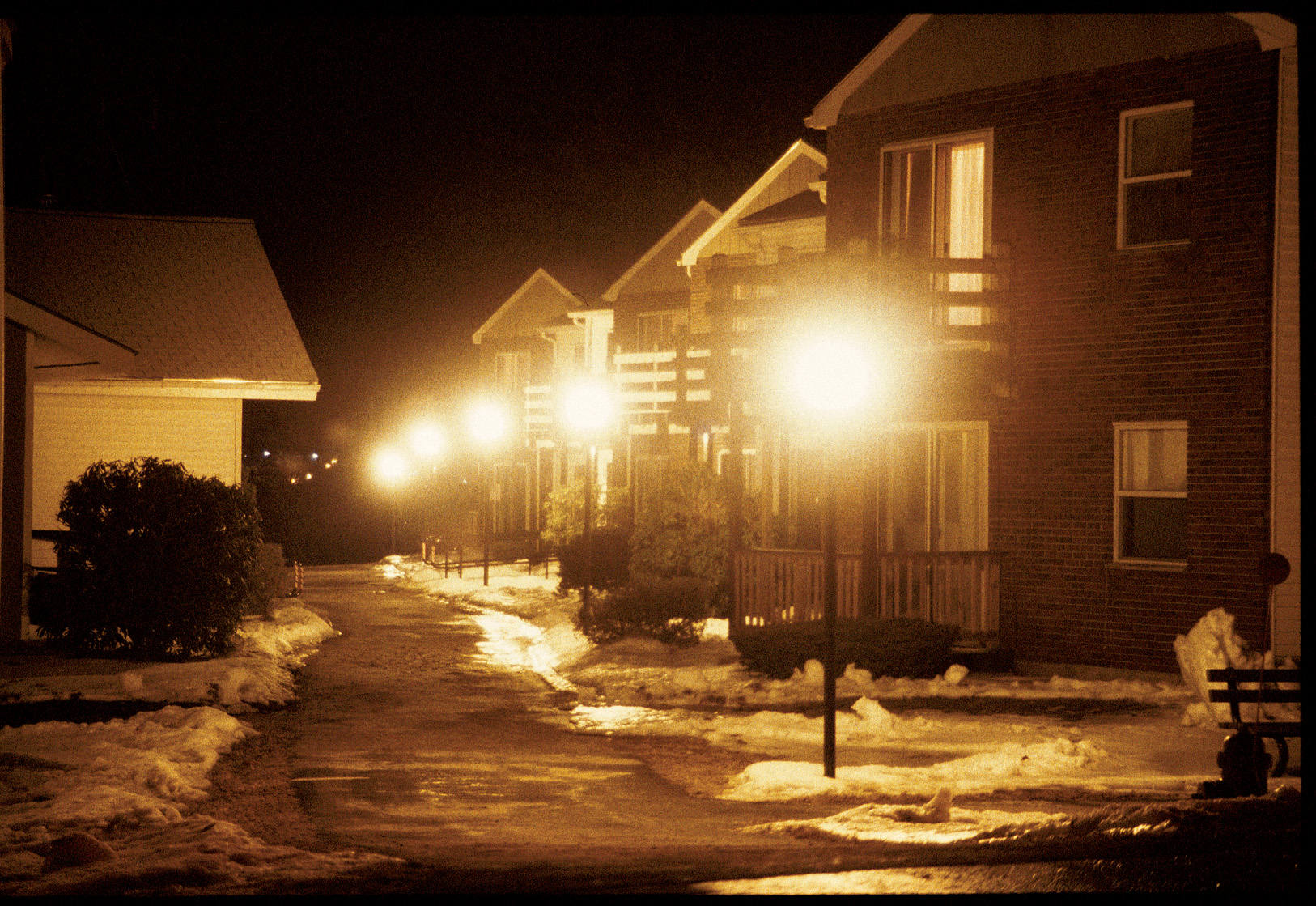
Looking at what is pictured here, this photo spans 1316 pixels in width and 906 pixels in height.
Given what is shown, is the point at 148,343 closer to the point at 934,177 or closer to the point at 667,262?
the point at 934,177

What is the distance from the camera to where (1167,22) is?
51.0 ft

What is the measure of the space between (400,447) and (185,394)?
77.5 ft

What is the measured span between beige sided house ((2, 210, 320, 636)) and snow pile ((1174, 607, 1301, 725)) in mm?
13767

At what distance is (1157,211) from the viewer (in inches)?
621

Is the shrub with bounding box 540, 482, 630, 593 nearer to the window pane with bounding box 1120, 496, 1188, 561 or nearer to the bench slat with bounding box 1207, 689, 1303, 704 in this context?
the window pane with bounding box 1120, 496, 1188, 561

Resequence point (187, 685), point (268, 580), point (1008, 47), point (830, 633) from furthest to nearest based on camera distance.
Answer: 1. point (268, 580)
2. point (1008, 47)
3. point (187, 685)
4. point (830, 633)

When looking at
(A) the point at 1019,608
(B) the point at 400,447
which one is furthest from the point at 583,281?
(A) the point at 1019,608

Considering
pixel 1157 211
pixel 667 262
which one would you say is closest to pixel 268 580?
pixel 1157 211

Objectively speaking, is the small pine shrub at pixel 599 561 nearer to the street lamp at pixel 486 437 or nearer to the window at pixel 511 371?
the street lamp at pixel 486 437

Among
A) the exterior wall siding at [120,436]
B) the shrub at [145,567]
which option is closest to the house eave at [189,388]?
the exterior wall siding at [120,436]

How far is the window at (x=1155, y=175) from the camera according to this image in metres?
15.5

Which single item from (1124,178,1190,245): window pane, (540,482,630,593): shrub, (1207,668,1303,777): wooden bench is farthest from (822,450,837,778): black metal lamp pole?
(540,482,630,593): shrub

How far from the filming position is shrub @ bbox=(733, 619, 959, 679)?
14.8 metres

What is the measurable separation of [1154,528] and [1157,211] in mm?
3654
